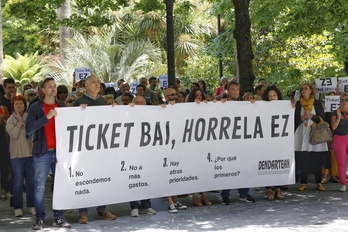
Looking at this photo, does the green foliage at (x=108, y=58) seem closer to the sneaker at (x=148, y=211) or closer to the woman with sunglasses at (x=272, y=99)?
the woman with sunglasses at (x=272, y=99)

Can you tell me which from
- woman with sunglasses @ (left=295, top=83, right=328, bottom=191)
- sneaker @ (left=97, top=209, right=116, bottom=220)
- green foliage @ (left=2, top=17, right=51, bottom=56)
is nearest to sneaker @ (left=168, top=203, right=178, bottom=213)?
sneaker @ (left=97, top=209, right=116, bottom=220)

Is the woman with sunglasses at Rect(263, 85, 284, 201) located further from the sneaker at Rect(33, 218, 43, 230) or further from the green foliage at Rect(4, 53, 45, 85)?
the green foliage at Rect(4, 53, 45, 85)

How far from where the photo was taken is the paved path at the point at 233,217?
31.2 ft

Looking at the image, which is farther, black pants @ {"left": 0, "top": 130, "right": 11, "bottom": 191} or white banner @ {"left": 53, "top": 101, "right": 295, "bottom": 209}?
black pants @ {"left": 0, "top": 130, "right": 11, "bottom": 191}

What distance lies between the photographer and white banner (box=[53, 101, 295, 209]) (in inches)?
392

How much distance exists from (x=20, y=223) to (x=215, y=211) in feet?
9.27

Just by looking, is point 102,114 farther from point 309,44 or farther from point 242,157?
point 309,44

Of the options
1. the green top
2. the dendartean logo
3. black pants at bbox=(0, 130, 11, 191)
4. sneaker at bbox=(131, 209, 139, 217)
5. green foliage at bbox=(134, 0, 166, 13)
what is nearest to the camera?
the green top

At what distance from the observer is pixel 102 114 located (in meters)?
10.2

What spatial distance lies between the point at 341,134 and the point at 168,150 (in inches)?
133

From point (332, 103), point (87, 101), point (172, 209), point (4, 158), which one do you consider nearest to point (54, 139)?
point (87, 101)

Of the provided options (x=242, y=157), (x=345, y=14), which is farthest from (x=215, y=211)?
(x=345, y=14)

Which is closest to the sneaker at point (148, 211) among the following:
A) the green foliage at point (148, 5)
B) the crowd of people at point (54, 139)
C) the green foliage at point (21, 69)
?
the crowd of people at point (54, 139)

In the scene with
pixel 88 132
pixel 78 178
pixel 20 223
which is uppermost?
pixel 88 132
